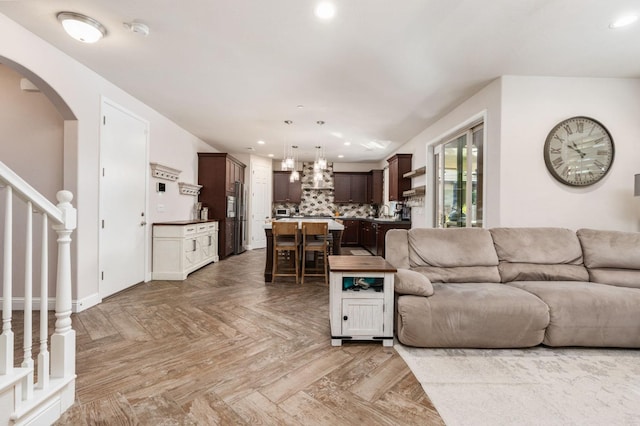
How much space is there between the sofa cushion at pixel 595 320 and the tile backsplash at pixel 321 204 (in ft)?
22.0

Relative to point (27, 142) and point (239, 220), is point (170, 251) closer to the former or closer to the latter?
point (27, 142)

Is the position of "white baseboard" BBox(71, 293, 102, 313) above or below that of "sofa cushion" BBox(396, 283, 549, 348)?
below

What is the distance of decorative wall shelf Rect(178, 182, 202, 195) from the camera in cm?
523

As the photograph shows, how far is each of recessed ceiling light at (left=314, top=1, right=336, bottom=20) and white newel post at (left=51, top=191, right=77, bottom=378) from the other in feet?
6.93

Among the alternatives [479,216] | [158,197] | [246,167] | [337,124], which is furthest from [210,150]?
[479,216]

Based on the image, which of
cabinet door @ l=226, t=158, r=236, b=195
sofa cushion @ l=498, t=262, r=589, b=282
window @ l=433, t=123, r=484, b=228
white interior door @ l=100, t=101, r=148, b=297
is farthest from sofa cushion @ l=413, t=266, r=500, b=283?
cabinet door @ l=226, t=158, r=236, b=195

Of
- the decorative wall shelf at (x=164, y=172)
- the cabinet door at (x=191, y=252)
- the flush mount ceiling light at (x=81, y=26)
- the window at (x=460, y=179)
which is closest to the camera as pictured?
the flush mount ceiling light at (x=81, y=26)

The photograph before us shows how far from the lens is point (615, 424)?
1464mm

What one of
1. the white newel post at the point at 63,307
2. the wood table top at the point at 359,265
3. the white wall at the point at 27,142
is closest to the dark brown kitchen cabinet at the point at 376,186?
the wood table top at the point at 359,265

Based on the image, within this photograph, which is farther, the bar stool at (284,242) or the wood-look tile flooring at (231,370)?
the bar stool at (284,242)

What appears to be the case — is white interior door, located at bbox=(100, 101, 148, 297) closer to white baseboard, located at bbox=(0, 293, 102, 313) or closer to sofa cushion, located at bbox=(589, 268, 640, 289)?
white baseboard, located at bbox=(0, 293, 102, 313)

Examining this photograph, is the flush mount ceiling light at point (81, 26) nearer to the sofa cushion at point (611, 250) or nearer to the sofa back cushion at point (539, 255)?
the sofa back cushion at point (539, 255)

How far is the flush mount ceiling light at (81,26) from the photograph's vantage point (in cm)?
226

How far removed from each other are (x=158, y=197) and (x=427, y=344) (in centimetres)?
442
